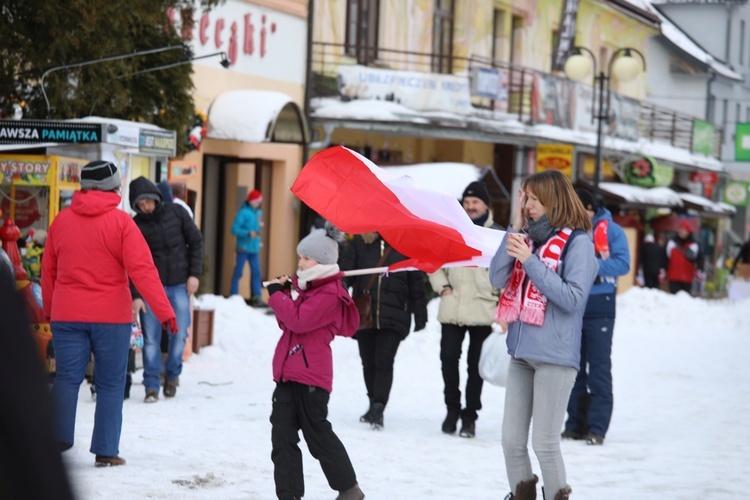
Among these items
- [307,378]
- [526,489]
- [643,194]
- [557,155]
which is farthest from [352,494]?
[643,194]

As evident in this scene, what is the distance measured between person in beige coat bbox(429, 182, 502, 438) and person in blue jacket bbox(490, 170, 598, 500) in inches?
114

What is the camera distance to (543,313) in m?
5.86

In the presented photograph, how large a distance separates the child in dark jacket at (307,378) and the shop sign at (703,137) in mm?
33847

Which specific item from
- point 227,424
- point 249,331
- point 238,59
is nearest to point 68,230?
point 227,424

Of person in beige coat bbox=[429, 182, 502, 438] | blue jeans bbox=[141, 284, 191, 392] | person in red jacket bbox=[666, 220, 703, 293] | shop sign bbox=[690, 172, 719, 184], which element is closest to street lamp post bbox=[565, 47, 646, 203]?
person in red jacket bbox=[666, 220, 703, 293]

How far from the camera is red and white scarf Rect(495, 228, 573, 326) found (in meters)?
5.86

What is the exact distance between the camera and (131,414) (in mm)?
9453

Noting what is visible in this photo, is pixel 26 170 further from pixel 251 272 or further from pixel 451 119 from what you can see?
pixel 451 119

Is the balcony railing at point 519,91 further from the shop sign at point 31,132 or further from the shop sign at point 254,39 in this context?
the shop sign at point 31,132

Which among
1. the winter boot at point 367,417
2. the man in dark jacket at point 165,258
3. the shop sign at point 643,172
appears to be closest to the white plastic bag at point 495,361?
the winter boot at point 367,417

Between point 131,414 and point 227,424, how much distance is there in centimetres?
74

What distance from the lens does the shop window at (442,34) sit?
1010 inches

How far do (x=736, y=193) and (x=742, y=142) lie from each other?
1691 millimetres

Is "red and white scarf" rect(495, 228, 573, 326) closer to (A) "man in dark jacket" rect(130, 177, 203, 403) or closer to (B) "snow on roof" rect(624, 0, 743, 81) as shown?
(A) "man in dark jacket" rect(130, 177, 203, 403)
